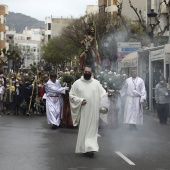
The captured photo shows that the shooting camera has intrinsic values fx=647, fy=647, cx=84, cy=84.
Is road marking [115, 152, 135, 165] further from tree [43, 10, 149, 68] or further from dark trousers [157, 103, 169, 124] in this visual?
tree [43, 10, 149, 68]

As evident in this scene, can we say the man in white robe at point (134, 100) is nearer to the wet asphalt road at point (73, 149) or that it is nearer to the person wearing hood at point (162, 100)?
the wet asphalt road at point (73, 149)

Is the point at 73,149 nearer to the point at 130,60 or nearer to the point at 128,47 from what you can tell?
the point at 130,60

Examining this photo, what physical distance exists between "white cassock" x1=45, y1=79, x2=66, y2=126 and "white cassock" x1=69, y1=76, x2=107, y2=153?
6.95m

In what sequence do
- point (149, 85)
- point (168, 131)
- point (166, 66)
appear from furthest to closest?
point (149, 85)
point (166, 66)
point (168, 131)

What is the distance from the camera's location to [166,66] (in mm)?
27328

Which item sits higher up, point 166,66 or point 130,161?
point 166,66

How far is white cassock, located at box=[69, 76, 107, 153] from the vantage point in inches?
527

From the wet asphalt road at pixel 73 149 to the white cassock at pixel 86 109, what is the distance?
41 centimetres

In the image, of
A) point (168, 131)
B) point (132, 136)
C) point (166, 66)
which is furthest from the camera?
point (166, 66)

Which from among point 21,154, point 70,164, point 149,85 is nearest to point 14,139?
point 21,154

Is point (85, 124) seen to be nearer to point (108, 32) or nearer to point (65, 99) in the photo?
point (65, 99)

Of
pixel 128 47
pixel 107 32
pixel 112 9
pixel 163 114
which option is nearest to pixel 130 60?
pixel 128 47

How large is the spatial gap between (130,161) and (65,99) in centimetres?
947

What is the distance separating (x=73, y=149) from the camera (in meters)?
14.5
